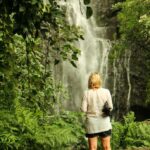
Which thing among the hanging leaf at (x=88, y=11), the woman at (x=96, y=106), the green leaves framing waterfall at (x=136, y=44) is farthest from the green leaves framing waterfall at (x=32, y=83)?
the green leaves framing waterfall at (x=136, y=44)

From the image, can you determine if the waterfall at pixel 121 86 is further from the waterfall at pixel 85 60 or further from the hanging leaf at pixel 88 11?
the hanging leaf at pixel 88 11

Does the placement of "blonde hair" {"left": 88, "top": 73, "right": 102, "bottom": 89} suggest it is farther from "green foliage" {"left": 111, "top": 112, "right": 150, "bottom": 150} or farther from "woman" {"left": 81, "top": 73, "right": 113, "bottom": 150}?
"green foliage" {"left": 111, "top": 112, "right": 150, "bottom": 150}

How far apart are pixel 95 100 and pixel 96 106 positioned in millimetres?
96

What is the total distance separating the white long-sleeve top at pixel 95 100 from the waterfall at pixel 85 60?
13.2 metres

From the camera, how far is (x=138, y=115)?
67.6ft

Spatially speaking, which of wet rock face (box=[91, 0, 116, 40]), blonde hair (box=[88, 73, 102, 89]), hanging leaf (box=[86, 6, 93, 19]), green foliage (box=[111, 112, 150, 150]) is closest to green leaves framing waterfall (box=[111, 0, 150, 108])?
wet rock face (box=[91, 0, 116, 40])

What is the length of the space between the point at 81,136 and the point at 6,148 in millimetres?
1917

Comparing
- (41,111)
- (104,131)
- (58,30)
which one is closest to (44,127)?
(41,111)

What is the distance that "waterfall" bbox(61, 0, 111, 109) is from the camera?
21.1m

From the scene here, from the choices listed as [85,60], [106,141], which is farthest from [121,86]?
[106,141]

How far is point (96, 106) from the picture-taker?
7398 millimetres

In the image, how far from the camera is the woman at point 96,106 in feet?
24.2

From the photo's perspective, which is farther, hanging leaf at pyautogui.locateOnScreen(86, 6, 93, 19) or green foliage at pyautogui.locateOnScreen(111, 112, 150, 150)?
green foliage at pyautogui.locateOnScreen(111, 112, 150, 150)

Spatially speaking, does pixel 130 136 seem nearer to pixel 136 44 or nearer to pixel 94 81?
pixel 94 81
